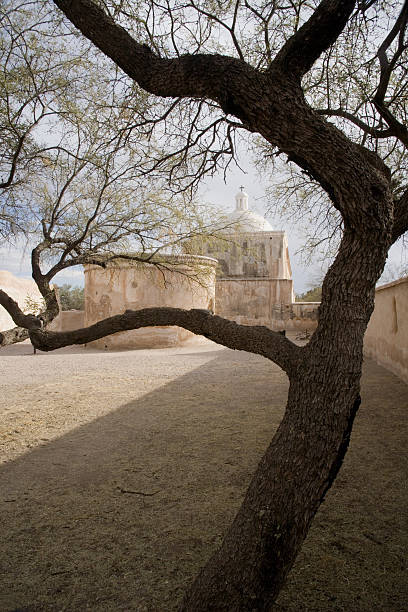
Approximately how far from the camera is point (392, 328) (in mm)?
8312

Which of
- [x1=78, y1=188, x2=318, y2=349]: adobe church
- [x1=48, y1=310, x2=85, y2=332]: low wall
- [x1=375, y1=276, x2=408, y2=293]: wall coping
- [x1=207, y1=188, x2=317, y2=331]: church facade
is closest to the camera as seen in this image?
[x1=375, y1=276, x2=408, y2=293]: wall coping

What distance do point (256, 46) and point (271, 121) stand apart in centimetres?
303

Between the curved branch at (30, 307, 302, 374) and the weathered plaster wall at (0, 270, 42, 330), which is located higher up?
the weathered plaster wall at (0, 270, 42, 330)

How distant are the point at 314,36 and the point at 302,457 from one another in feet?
6.12

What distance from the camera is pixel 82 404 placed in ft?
21.0

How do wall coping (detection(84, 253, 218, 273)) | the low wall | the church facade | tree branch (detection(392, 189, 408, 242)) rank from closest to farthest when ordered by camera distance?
tree branch (detection(392, 189, 408, 242))
wall coping (detection(84, 253, 218, 273))
the low wall
the church facade

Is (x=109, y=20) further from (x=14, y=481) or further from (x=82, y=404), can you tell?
(x=82, y=404)

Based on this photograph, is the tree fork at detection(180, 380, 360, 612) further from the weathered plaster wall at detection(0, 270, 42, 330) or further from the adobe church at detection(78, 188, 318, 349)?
the weathered plaster wall at detection(0, 270, 42, 330)

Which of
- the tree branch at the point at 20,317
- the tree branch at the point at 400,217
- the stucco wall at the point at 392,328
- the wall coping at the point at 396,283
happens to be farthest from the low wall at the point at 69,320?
the tree branch at the point at 400,217

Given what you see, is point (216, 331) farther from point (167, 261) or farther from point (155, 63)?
point (167, 261)

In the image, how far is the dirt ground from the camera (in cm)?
219

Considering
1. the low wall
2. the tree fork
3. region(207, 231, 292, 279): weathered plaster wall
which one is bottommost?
the tree fork

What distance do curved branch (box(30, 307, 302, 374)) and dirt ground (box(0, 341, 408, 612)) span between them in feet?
3.58

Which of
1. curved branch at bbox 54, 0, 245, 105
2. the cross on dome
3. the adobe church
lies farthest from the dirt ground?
the cross on dome
